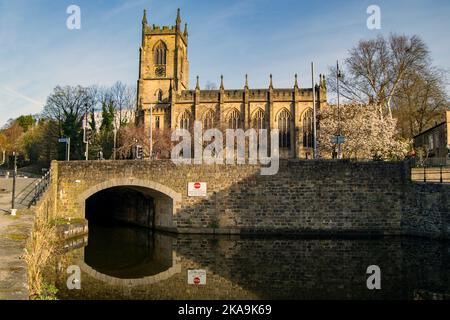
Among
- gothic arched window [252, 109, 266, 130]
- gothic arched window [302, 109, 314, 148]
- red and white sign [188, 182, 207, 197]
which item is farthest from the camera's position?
gothic arched window [252, 109, 266, 130]

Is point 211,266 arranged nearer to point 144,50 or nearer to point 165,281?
point 165,281

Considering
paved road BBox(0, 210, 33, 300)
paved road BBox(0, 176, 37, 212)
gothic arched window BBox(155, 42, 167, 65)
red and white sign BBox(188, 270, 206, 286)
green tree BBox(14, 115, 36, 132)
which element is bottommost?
red and white sign BBox(188, 270, 206, 286)

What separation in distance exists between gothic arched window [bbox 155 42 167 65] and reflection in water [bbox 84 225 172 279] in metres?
38.1

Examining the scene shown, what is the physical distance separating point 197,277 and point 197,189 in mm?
8844

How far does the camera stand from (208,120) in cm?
4975

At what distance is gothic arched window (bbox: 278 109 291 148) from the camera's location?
161ft

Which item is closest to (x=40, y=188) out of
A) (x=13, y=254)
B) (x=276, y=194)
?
(x=13, y=254)

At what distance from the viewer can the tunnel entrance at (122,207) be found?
25391 mm

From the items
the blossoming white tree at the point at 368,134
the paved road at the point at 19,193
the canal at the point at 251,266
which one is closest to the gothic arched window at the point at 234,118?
the blossoming white tree at the point at 368,134

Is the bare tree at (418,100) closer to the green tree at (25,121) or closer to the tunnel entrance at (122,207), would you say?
the tunnel entrance at (122,207)

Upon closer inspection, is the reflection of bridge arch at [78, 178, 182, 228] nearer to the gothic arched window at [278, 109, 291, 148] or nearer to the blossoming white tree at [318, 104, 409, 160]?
the blossoming white tree at [318, 104, 409, 160]

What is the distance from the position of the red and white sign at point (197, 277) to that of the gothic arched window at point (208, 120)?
35.6 meters

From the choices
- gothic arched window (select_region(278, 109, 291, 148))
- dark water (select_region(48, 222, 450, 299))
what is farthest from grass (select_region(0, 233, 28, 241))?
gothic arched window (select_region(278, 109, 291, 148))
